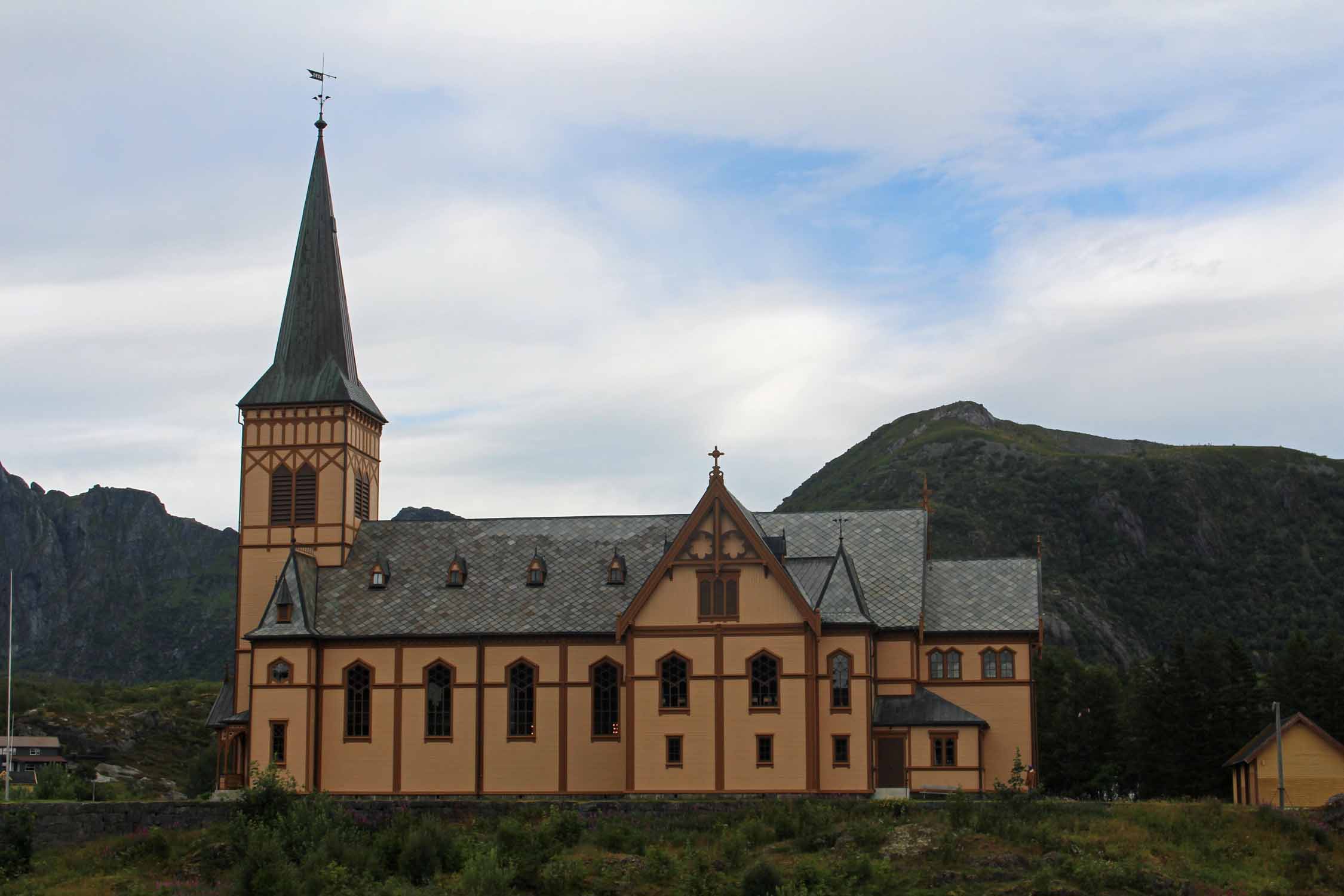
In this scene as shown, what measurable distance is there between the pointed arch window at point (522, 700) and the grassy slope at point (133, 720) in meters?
53.8

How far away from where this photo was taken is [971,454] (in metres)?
191

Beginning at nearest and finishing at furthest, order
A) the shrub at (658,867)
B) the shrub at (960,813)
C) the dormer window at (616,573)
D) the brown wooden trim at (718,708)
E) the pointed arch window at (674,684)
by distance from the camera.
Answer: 1. the shrub at (658,867)
2. the shrub at (960,813)
3. the brown wooden trim at (718,708)
4. the pointed arch window at (674,684)
5. the dormer window at (616,573)

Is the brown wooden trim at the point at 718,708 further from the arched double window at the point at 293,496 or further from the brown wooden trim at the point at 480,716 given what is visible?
the arched double window at the point at 293,496

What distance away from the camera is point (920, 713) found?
A: 6200 cm

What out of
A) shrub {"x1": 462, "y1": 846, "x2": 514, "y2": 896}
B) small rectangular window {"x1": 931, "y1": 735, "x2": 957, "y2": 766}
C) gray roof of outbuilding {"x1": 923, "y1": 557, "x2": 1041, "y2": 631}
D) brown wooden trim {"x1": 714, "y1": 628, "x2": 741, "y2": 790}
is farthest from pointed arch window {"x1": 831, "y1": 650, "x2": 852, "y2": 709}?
shrub {"x1": 462, "y1": 846, "x2": 514, "y2": 896}

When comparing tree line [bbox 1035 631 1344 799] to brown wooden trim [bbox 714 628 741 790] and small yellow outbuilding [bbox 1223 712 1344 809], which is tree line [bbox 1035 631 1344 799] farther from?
brown wooden trim [bbox 714 628 741 790]

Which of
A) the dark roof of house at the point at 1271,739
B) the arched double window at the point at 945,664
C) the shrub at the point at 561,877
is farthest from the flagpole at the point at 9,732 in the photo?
the dark roof of house at the point at 1271,739

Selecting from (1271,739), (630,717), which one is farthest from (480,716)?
(1271,739)

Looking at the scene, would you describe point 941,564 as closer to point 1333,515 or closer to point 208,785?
point 208,785

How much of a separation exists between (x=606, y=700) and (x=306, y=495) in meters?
16.7

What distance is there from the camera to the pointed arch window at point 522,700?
6456cm

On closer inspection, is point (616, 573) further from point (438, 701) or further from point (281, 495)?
point (281, 495)

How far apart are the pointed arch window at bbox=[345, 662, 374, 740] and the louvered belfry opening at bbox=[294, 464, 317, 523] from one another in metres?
7.90

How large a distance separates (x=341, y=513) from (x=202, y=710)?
72207 millimetres
